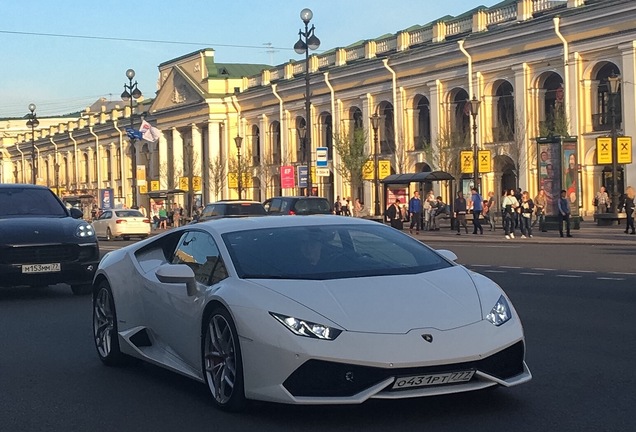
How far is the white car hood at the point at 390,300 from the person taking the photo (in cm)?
648

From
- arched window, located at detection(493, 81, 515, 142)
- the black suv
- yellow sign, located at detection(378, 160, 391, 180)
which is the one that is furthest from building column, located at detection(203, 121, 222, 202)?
the black suv

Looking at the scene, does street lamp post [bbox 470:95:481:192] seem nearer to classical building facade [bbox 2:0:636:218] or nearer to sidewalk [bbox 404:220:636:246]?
classical building facade [bbox 2:0:636:218]

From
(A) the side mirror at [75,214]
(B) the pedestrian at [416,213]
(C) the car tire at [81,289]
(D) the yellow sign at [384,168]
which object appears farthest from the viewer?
(D) the yellow sign at [384,168]

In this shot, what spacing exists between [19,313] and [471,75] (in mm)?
48558

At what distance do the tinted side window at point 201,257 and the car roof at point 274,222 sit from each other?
0.41 feet

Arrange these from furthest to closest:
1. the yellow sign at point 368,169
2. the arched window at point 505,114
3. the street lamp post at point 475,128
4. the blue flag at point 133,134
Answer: the blue flag at point 133,134 < the arched window at point 505,114 < the yellow sign at point 368,169 < the street lamp post at point 475,128

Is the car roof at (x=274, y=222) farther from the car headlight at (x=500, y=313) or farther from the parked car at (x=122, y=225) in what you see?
the parked car at (x=122, y=225)

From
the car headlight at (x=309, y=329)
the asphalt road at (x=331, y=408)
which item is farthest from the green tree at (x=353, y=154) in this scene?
the car headlight at (x=309, y=329)

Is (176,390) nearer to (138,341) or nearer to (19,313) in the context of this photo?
(138,341)

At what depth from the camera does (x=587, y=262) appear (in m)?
22.2

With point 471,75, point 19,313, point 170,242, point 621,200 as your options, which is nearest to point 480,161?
point 621,200

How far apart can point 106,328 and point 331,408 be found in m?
3.15

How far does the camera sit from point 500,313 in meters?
6.87

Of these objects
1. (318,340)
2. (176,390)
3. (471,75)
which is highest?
(471,75)
